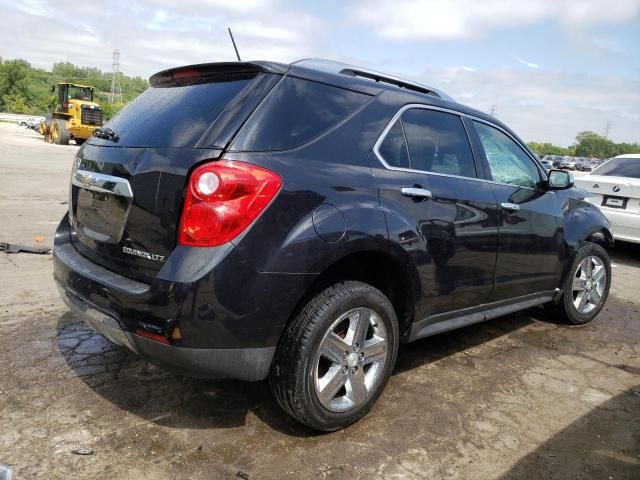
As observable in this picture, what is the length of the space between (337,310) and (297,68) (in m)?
1.24

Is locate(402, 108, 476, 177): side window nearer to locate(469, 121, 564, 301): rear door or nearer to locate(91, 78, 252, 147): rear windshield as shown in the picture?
locate(469, 121, 564, 301): rear door

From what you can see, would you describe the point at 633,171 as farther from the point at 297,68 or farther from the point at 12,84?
the point at 12,84

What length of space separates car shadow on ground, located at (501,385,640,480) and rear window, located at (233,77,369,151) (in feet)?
6.23

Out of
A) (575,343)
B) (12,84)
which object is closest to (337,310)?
(575,343)

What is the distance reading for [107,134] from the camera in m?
2.96

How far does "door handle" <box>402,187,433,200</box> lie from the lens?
9.66 feet

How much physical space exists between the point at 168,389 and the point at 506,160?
2.81 meters

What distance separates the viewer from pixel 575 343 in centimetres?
449

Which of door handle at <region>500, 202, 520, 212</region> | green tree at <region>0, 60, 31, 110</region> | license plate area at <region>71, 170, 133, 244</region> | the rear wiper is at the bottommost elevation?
license plate area at <region>71, 170, 133, 244</region>

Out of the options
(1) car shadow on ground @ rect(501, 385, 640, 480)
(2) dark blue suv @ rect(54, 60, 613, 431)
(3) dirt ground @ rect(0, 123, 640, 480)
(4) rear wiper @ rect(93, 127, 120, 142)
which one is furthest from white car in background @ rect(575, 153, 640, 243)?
(4) rear wiper @ rect(93, 127, 120, 142)

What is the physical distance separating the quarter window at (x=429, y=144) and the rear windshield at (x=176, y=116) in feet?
2.96

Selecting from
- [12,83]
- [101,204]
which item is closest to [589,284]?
[101,204]

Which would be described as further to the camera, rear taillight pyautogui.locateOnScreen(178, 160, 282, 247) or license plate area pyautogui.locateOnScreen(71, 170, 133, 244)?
license plate area pyautogui.locateOnScreen(71, 170, 133, 244)

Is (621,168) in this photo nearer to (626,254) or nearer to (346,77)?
(626,254)
